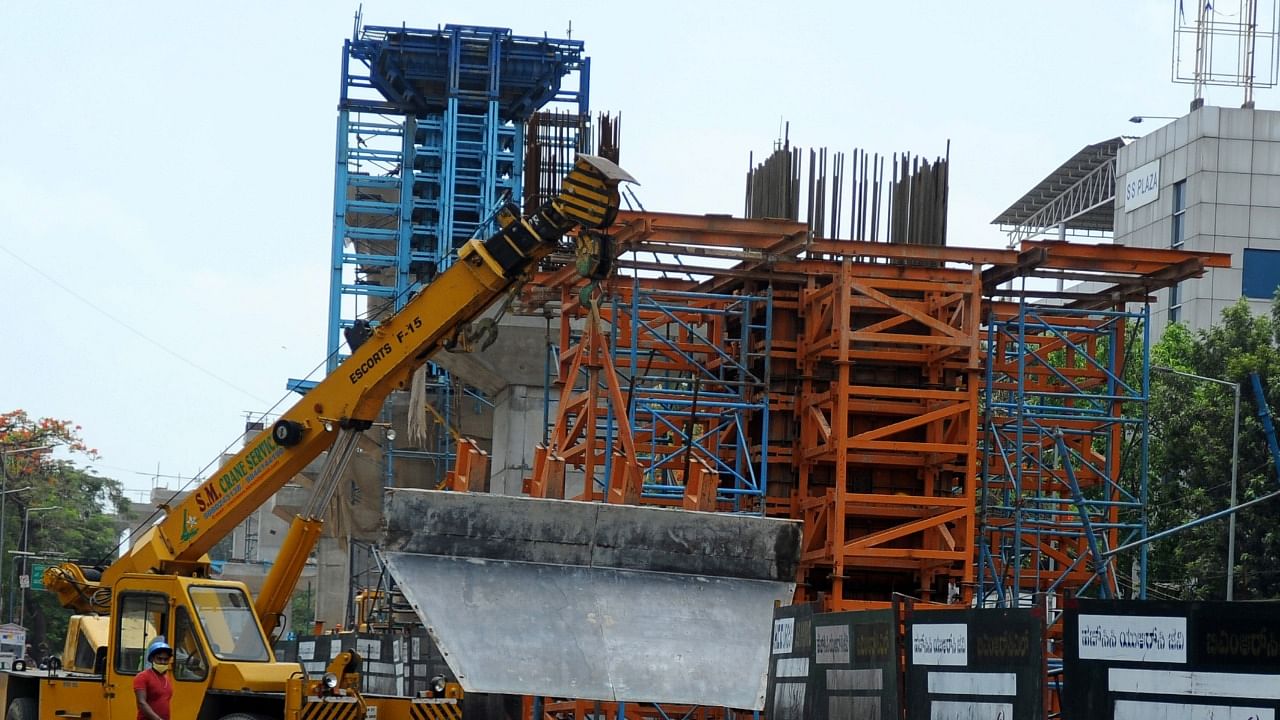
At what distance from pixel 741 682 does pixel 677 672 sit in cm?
50

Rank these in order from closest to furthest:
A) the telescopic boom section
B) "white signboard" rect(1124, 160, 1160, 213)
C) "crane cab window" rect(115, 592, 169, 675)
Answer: "crane cab window" rect(115, 592, 169, 675)
the telescopic boom section
"white signboard" rect(1124, 160, 1160, 213)

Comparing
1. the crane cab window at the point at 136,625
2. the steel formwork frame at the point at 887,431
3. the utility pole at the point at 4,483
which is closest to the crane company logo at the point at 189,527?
the crane cab window at the point at 136,625

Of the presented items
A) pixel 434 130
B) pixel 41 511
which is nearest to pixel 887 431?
pixel 434 130

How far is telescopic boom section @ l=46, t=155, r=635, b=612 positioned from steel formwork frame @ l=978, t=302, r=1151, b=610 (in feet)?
36.3

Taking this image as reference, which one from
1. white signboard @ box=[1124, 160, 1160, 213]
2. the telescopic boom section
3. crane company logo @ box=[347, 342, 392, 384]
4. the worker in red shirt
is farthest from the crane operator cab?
white signboard @ box=[1124, 160, 1160, 213]

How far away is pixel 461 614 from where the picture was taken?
14.3 m

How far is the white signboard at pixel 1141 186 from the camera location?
86.9 m

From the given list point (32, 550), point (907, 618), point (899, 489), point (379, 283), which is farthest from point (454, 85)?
point (907, 618)

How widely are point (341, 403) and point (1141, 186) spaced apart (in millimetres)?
74867

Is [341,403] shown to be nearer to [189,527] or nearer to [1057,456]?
[189,527]

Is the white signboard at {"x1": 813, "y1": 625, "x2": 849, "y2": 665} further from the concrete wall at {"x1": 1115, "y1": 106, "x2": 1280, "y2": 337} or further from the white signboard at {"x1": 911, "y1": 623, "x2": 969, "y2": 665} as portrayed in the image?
the concrete wall at {"x1": 1115, "y1": 106, "x2": 1280, "y2": 337}

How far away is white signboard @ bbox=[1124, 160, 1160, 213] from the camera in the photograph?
3420 inches

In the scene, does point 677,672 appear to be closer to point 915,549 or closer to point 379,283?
point 915,549

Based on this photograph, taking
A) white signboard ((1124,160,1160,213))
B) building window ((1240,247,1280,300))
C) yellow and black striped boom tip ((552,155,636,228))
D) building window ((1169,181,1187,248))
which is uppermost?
white signboard ((1124,160,1160,213))
